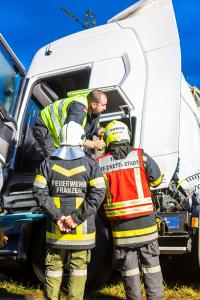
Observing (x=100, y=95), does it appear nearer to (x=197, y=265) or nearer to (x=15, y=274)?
(x=197, y=265)

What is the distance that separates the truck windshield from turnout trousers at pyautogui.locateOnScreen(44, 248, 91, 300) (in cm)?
205

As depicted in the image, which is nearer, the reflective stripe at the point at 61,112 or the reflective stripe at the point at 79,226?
the reflective stripe at the point at 79,226

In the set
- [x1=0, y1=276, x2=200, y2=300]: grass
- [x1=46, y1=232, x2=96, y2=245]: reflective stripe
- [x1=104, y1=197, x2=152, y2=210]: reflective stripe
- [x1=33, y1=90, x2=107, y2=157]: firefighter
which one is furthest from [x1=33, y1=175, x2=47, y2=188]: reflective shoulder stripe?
[x1=0, y1=276, x2=200, y2=300]: grass

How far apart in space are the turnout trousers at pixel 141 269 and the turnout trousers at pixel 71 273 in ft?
1.23

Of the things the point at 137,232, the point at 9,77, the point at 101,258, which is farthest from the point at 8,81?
the point at 137,232

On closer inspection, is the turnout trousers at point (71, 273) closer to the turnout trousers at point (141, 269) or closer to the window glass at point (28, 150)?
the turnout trousers at point (141, 269)

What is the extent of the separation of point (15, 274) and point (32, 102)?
197 cm

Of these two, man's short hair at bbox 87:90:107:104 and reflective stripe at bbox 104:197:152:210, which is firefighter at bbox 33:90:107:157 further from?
reflective stripe at bbox 104:197:152:210

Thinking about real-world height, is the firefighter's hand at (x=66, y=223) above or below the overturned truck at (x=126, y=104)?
below

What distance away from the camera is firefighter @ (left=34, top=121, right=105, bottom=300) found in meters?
3.78

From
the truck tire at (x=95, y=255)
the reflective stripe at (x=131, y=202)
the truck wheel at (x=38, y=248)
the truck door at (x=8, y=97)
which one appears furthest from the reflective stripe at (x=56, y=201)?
the truck door at (x=8, y=97)

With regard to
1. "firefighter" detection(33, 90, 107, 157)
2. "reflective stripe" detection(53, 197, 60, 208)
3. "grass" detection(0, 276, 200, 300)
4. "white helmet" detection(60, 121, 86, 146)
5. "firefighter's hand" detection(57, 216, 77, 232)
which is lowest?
"grass" detection(0, 276, 200, 300)

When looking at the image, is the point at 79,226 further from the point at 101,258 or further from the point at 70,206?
the point at 101,258

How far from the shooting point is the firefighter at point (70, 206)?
12.4 feet
